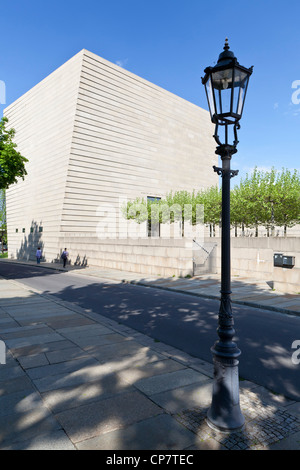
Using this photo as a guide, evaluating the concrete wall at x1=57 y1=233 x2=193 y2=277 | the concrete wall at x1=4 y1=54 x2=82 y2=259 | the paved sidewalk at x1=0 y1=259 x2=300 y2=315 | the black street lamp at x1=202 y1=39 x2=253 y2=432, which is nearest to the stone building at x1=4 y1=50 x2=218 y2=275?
the concrete wall at x1=4 y1=54 x2=82 y2=259

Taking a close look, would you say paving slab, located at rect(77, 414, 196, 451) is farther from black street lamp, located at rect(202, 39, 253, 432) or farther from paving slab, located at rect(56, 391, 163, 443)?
black street lamp, located at rect(202, 39, 253, 432)

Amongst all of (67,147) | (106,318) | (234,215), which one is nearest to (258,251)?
(106,318)

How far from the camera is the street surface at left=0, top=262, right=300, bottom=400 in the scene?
527 cm

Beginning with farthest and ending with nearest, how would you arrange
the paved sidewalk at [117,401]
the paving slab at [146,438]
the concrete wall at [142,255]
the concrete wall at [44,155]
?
the concrete wall at [44,155] < the concrete wall at [142,255] < the paved sidewalk at [117,401] < the paving slab at [146,438]

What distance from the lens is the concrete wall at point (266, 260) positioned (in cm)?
1283

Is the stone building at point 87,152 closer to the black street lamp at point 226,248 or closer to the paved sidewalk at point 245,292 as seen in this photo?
the paved sidewalk at point 245,292

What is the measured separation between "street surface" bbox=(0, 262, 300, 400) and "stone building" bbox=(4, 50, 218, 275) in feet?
68.2

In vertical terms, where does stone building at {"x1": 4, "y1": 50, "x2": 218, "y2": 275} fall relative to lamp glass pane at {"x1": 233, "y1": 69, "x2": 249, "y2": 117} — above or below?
above

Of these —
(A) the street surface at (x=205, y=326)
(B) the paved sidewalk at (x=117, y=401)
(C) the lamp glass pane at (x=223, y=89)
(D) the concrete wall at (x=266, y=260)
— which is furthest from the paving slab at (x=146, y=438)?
(D) the concrete wall at (x=266, y=260)

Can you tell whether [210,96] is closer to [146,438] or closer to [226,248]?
[226,248]

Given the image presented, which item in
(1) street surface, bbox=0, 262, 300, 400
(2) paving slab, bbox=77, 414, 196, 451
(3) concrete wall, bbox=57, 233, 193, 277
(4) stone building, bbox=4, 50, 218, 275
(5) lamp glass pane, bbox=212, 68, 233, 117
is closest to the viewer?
(2) paving slab, bbox=77, 414, 196, 451

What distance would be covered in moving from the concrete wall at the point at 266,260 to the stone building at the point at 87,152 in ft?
60.5

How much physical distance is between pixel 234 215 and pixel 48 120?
31.4m

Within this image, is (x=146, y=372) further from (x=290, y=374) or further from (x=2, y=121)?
(x=2, y=121)
